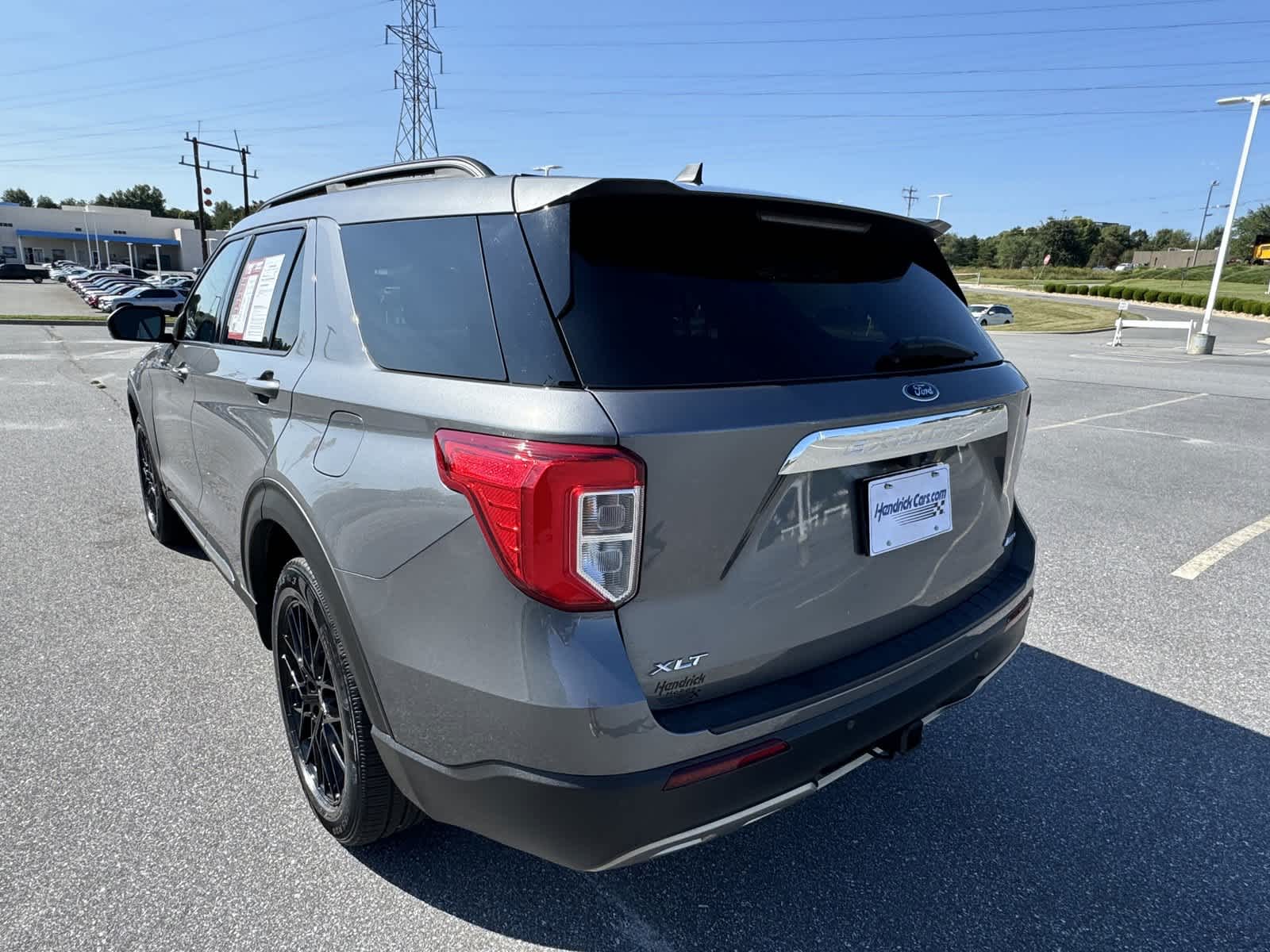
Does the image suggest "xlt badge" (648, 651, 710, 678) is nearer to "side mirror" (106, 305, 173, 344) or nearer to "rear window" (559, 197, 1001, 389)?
"rear window" (559, 197, 1001, 389)

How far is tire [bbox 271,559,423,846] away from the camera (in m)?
1.96

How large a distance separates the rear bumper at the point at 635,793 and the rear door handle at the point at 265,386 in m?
1.12

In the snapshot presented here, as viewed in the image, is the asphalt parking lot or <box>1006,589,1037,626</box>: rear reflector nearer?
the asphalt parking lot

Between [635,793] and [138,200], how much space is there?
525 feet

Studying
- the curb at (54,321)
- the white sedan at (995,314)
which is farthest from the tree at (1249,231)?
the curb at (54,321)

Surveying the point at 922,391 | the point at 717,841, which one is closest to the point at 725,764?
the point at 717,841

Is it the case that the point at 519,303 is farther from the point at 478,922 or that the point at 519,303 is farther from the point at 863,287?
the point at 478,922

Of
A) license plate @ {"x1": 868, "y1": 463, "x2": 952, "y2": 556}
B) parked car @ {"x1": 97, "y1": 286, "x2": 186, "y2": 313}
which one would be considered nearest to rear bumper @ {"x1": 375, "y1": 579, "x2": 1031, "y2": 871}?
license plate @ {"x1": 868, "y1": 463, "x2": 952, "y2": 556}

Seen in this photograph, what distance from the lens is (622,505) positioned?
4.79 feet

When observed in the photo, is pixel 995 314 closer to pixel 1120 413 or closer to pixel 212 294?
pixel 1120 413

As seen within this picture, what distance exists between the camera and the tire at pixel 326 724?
196 centimetres

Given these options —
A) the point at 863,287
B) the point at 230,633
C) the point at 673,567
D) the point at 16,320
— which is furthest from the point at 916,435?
the point at 16,320

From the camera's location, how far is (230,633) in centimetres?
353

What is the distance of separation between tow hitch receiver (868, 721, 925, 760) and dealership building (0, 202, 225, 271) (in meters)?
97.4
